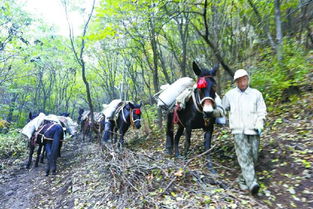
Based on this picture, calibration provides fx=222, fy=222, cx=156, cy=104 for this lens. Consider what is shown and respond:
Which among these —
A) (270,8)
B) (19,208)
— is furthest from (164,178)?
(270,8)

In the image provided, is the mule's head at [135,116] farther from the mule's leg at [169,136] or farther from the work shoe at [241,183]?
the work shoe at [241,183]

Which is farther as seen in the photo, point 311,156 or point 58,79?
point 58,79

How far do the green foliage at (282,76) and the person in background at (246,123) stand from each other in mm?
2516

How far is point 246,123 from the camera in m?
4.13

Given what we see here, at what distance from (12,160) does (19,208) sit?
6.41 metres

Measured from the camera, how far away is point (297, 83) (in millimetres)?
6211

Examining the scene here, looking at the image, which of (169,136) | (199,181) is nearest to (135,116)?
(169,136)

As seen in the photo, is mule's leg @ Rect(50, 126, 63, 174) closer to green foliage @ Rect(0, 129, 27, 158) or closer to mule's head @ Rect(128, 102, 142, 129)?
mule's head @ Rect(128, 102, 142, 129)

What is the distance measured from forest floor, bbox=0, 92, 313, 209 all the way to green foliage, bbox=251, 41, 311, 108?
0.46 m

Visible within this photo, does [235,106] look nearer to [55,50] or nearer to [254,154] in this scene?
[254,154]

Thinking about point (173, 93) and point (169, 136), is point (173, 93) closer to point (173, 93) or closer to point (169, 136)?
point (173, 93)

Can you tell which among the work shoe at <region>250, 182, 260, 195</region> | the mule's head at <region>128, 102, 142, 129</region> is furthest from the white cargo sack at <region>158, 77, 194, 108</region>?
the work shoe at <region>250, 182, 260, 195</region>

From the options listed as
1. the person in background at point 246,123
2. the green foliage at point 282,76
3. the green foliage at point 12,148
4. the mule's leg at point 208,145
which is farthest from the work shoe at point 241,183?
the green foliage at point 12,148

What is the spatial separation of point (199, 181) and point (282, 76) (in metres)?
4.04
